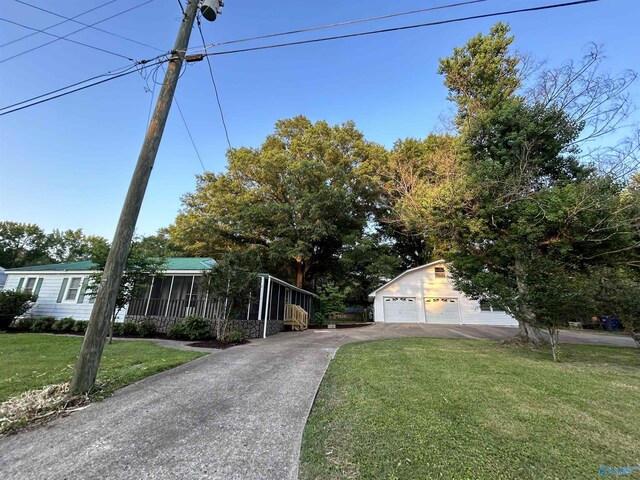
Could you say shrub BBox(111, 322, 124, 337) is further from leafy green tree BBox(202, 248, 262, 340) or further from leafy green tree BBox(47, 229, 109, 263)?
leafy green tree BBox(47, 229, 109, 263)

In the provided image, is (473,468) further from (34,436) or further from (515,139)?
(515,139)

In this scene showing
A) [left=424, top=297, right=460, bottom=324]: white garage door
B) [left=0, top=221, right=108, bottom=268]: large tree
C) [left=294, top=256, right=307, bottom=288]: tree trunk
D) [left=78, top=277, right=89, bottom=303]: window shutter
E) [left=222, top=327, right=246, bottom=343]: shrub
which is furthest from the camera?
[left=0, top=221, right=108, bottom=268]: large tree

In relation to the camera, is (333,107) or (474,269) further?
(333,107)

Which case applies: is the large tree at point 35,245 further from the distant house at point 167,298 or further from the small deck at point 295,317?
the small deck at point 295,317

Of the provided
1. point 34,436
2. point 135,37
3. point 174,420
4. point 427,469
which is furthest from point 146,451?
point 135,37

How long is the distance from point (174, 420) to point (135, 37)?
8387 millimetres

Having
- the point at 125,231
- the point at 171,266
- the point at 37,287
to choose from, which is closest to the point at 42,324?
the point at 37,287

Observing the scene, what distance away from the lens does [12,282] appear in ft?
51.8

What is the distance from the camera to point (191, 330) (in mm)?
10781

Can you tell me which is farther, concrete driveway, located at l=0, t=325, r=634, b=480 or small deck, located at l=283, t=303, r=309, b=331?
small deck, located at l=283, t=303, r=309, b=331

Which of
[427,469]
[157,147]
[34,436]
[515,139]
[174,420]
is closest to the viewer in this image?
[427,469]

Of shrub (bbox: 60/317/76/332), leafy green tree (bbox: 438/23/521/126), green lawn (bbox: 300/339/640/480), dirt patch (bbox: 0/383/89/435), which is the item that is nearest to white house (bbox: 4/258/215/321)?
shrub (bbox: 60/317/76/332)

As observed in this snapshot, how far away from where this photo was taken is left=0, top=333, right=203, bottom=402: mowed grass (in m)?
4.82

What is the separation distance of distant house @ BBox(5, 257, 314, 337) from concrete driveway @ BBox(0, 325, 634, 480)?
23.4 ft
